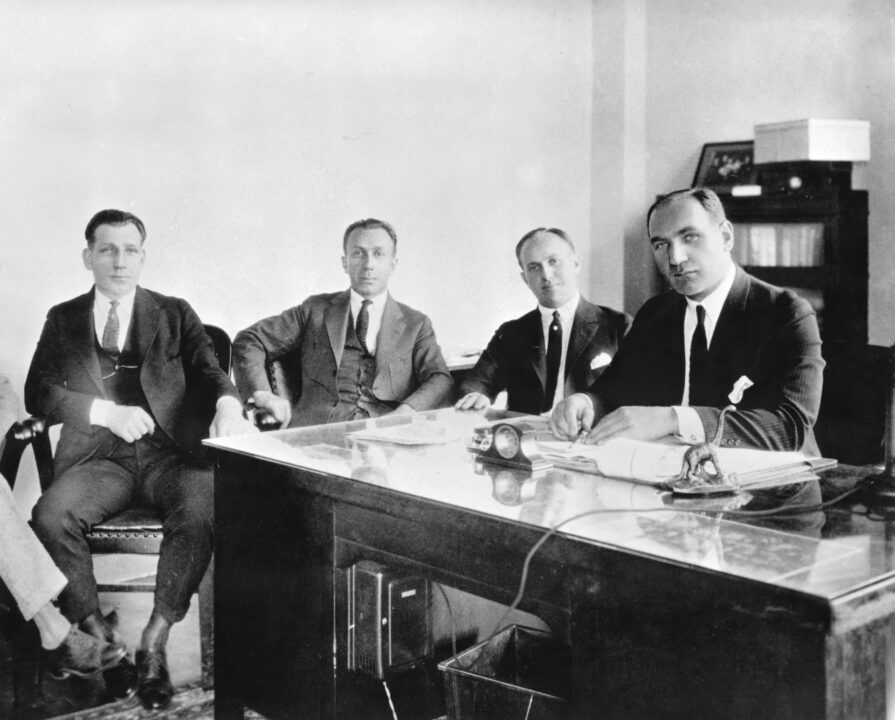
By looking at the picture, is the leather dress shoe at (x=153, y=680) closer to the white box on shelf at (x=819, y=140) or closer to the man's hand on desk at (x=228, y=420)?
the man's hand on desk at (x=228, y=420)

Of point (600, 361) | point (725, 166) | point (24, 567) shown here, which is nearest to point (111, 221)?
point (24, 567)

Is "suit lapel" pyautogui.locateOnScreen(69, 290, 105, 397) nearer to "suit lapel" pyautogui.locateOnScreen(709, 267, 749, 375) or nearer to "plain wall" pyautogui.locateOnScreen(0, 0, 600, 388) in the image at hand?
"plain wall" pyautogui.locateOnScreen(0, 0, 600, 388)

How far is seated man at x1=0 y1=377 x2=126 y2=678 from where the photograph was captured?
106 inches

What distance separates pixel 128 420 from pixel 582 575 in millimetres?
2015

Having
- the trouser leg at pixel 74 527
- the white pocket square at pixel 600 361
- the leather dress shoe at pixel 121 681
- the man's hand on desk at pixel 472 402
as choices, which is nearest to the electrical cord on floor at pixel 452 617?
the man's hand on desk at pixel 472 402

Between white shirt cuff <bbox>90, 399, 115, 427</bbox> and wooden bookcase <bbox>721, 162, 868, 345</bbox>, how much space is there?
3271mm

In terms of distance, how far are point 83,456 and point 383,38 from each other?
100 inches

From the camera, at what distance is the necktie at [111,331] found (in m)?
3.44

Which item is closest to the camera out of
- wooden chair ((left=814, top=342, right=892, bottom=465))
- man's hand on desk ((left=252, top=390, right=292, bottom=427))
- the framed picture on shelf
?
wooden chair ((left=814, top=342, right=892, bottom=465))

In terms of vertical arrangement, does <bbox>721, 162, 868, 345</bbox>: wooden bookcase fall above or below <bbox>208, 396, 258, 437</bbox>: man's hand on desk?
above

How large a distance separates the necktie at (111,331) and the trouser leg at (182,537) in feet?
2.01

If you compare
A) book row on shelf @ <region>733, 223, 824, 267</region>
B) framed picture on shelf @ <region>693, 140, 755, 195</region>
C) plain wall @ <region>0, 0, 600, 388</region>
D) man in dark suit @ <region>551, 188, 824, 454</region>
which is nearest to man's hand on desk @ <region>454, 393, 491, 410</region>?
man in dark suit @ <region>551, 188, 824, 454</region>

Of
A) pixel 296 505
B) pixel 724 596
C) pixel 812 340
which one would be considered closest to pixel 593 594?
pixel 724 596

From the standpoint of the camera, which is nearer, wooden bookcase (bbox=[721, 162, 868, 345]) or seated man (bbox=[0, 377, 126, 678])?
seated man (bbox=[0, 377, 126, 678])
